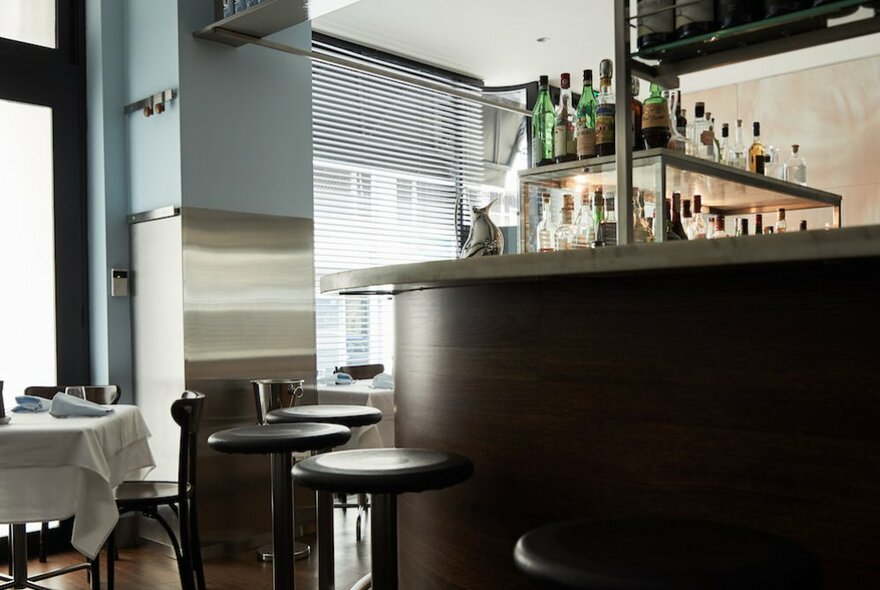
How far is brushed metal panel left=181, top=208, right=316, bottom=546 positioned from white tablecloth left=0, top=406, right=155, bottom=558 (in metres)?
1.25

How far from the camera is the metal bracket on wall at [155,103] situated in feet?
14.5

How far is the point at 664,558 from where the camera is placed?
1054 mm

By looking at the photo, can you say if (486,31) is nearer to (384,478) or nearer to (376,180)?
(376,180)

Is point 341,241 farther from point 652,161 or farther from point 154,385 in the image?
point 652,161

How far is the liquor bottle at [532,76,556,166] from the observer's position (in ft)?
11.3

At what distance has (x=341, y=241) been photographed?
6211 millimetres

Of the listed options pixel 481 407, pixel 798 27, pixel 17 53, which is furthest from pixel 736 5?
pixel 17 53

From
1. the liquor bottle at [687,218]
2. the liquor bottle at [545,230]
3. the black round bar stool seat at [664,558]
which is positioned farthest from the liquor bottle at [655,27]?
the liquor bottle at [687,218]

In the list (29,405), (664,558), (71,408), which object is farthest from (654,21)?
(29,405)

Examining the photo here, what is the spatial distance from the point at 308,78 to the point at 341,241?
1.46 m

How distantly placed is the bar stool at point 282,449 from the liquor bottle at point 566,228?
1.28 metres

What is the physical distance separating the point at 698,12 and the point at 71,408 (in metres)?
2.73

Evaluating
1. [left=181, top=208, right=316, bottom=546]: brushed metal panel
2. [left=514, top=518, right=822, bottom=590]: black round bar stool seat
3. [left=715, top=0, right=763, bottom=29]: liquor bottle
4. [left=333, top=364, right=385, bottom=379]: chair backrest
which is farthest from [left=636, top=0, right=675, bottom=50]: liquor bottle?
[left=333, top=364, right=385, bottom=379]: chair backrest

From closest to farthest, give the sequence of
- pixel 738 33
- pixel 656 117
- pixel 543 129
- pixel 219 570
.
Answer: pixel 738 33 → pixel 656 117 → pixel 543 129 → pixel 219 570
